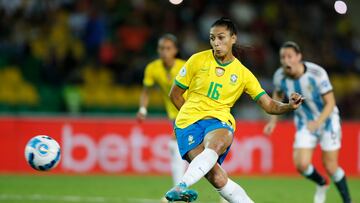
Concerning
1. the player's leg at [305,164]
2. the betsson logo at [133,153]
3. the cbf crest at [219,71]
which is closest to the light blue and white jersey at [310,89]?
the player's leg at [305,164]

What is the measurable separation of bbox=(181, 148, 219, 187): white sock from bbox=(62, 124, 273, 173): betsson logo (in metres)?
8.72

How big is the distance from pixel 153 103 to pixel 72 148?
2707mm

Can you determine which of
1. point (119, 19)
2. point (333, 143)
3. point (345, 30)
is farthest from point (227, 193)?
point (345, 30)

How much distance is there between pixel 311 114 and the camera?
37.7 ft

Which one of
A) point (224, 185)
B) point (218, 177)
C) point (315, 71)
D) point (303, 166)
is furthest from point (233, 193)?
point (315, 71)

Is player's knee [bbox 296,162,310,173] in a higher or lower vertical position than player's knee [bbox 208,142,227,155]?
lower

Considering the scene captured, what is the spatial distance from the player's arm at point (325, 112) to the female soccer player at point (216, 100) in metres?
2.52

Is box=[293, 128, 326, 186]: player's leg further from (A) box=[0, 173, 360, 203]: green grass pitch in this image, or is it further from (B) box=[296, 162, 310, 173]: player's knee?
(A) box=[0, 173, 360, 203]: green grass pitch

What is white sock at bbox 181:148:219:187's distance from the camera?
25.2ft

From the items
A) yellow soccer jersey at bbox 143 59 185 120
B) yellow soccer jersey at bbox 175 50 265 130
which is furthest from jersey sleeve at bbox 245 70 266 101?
yellow soccer jersey at bbox 143 59 185 120

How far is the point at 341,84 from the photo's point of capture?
813 inches

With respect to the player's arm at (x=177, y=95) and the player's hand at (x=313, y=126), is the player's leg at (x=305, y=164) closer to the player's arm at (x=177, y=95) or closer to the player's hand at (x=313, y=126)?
the player's hand at (x=313, y=126)

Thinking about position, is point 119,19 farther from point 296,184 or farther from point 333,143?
point 333,143

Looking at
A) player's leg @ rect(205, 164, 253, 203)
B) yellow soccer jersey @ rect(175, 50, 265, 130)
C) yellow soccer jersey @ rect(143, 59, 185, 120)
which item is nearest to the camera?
player's leg @ rect(205, 164, 253, 203)
